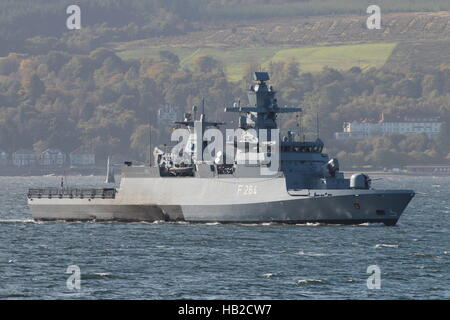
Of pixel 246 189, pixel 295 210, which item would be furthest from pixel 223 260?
pixel 246 189

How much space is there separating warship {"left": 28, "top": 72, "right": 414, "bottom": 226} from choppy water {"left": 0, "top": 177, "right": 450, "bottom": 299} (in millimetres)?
811

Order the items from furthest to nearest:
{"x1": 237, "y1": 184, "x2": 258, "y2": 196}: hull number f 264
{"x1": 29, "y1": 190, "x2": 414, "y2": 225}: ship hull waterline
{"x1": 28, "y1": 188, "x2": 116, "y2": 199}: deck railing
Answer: {"x1": 28, "y1": 188, "x2": 116, "y2": 199}: deck railing → {"x1": 237, "y1": 184, "x2": 258, "y2": 196}: hull number f 264 → {"x1": 29, "y1": 190, "x2": 414, "y2": 225}: ship hull waterline

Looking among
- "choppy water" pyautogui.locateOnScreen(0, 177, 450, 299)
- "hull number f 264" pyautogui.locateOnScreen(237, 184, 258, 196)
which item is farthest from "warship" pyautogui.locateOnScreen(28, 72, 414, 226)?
"choppy water" pyautogui.locateOnScreen(0, 177, 450, 299)

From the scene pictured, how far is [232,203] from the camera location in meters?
61.5

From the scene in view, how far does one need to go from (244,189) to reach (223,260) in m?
13.7

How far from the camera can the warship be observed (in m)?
59.2

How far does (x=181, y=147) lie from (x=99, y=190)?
5.37 m

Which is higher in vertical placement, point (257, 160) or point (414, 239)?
point (257, 160)

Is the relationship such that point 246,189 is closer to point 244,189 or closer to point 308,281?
point 244,189

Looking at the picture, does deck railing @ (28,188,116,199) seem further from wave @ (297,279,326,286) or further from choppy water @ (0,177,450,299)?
wave @ (297,279,326,286)
